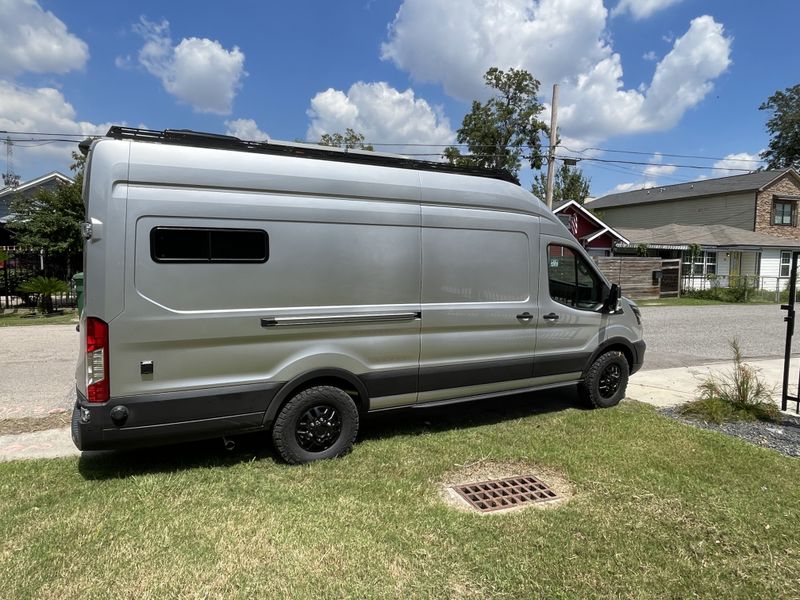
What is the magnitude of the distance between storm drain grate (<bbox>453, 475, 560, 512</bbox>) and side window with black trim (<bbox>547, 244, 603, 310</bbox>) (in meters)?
2.19

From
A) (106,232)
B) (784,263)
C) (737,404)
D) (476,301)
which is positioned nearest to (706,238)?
(784,263)

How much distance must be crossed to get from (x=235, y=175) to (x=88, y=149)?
108cm

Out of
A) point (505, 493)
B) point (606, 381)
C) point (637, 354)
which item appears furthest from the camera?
point (637, 354)

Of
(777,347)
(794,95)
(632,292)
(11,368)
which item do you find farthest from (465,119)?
(794,95)

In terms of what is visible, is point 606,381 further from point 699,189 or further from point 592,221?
point 699,189

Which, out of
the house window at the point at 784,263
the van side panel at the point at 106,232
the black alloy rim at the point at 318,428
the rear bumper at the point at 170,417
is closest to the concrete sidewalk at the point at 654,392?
the rear bumper at the point at 170,417

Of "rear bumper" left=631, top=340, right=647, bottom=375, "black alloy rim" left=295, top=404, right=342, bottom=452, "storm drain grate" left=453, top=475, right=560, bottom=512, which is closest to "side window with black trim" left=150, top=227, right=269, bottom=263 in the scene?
"black alloy rim" left=295, top=404, right=342, bottom=452

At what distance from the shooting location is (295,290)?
417cm

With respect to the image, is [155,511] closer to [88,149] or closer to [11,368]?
[88,149]

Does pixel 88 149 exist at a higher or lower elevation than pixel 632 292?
higher

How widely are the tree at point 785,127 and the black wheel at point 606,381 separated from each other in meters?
59.9

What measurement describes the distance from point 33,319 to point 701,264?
1226 inches

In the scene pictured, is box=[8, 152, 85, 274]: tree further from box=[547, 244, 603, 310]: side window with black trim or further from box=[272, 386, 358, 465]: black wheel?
box=[547, 244, 603, 310]: side window with black trim

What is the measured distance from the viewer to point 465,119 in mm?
35969
